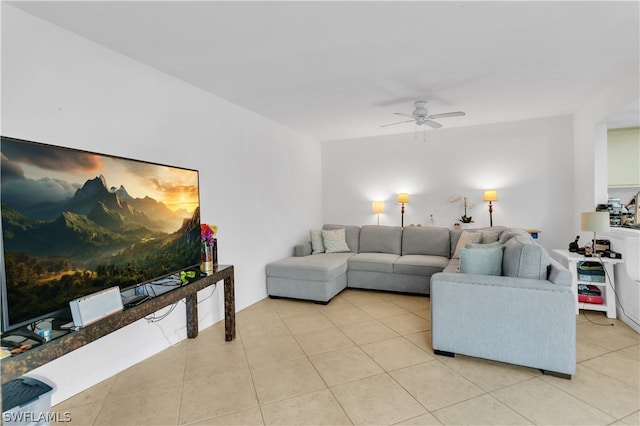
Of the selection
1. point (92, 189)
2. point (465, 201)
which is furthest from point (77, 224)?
point (465, 201)

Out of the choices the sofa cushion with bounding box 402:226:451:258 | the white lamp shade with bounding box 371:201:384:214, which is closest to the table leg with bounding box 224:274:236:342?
the sofa cushion with bounding box 402:226:451:258

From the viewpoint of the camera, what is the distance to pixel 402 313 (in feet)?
12.1

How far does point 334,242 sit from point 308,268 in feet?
3.81

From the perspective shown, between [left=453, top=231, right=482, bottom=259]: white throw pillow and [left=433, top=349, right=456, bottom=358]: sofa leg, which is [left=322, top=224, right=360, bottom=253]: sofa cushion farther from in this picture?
[left=433, top=349, right=456, bottom=358]: sofa leg

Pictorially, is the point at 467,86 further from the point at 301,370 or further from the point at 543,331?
the point at 301,370

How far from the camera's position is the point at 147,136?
272cm

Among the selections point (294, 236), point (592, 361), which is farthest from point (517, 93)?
point (294, 236)

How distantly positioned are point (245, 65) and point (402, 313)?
3.11m

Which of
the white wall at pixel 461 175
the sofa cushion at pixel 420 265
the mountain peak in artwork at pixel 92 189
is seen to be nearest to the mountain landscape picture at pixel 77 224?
the mountain peak in artwork at pixel 92 189

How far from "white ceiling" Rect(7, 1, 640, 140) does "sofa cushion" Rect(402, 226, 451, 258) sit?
2.03 metres

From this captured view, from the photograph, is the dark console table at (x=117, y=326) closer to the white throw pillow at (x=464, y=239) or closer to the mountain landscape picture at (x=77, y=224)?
the mountain landscape picture at (x=77, y=224)

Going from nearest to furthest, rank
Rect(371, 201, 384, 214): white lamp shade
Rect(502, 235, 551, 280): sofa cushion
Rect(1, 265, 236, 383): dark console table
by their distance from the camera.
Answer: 1. Rect(1, 265, 236, 383): dark console table
2. Rect(502, 235, 551, 280): sofa cushion
3. Rect(371, 201, 384, 214): white lamp shade

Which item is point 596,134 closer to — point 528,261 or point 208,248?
point 528,261

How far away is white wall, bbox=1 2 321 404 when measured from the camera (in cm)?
196
